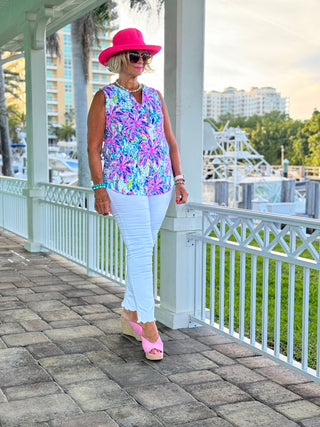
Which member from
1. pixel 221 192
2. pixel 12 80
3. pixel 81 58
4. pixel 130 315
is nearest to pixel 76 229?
pixel 130 315

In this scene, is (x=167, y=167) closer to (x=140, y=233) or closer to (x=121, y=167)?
(x=121, y=167)

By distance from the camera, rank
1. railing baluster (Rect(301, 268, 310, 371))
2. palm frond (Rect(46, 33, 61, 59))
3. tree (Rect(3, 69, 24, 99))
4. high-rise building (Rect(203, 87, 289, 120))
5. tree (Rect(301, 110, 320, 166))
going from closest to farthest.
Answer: railing baluster (Rect(301, 268, 310, 371)) < palm frond (Rect(46, 33, 61, 59)) < tree (Rect(3, 69, 24, 99)) < tree (Rect(301, 110, 320, 166)) < high-rise building (Rect(203, 87, 289, 120))

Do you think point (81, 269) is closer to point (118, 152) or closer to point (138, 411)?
point (118, 152)

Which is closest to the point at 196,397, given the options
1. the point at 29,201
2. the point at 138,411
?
the point at 138,411

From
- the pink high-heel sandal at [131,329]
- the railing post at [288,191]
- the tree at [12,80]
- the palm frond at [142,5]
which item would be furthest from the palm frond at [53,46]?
the pink high-heel sandal at [131,329]

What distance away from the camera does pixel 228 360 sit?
3.32 meters

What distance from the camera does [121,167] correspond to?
10.5 feet

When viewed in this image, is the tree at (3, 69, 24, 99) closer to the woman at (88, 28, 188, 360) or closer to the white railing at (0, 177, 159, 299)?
the white railing at (0, 177, 159, 299)

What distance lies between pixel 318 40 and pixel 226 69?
1021 cm

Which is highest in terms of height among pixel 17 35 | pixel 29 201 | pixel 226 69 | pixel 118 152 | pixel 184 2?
pixel 226 69

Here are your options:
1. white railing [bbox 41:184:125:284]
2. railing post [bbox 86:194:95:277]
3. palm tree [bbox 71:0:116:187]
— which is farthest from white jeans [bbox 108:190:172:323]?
palm tree [bbox 71:0:116:187]

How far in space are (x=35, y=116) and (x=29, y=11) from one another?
1199mm

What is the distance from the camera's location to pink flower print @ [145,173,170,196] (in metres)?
3.22

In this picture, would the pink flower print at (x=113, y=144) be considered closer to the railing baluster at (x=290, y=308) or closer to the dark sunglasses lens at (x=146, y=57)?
the dark sunglasses lens at (x=146, y=57)
